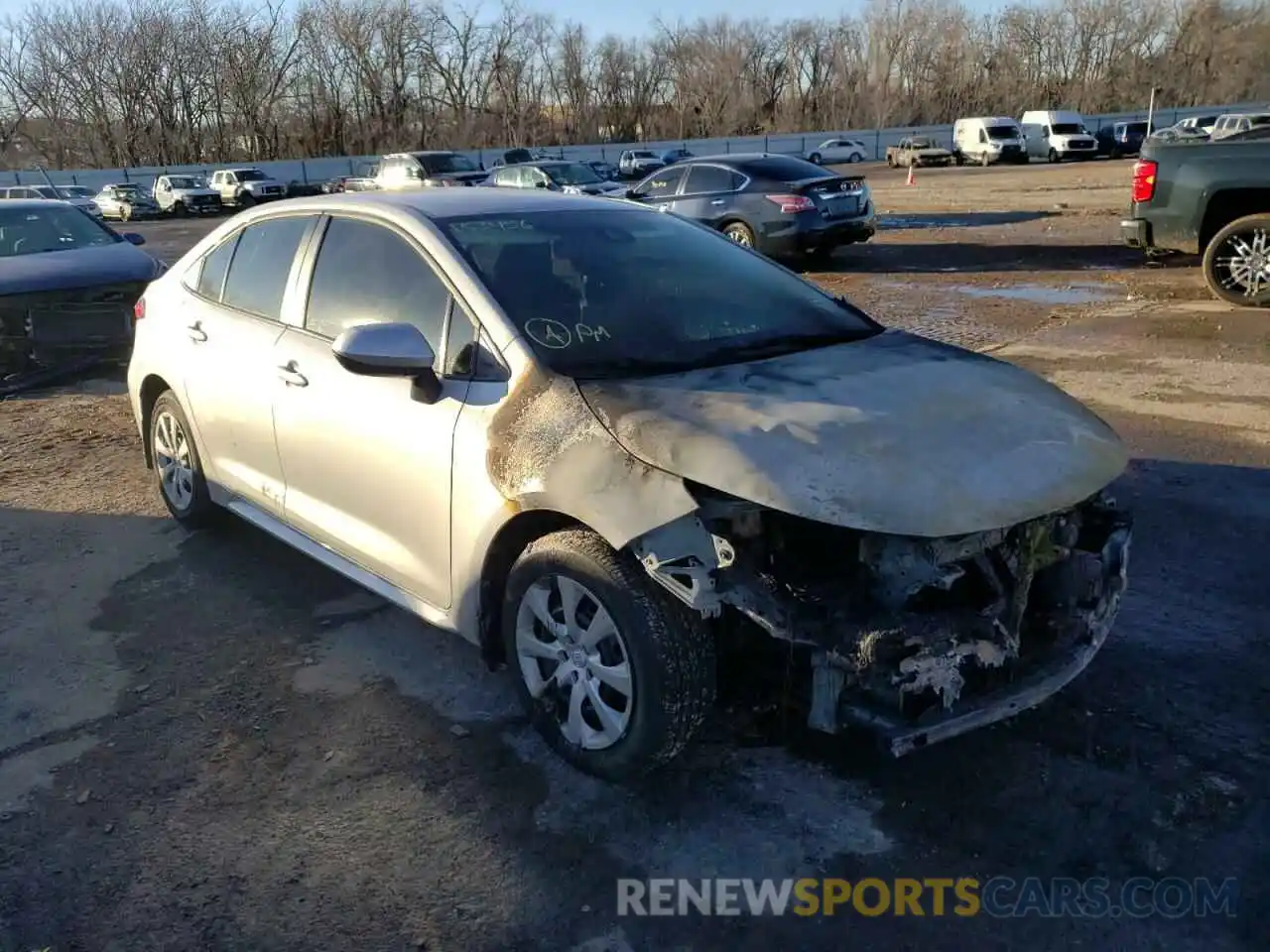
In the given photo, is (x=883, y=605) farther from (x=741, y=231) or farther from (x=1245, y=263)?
(x=741, y=231)

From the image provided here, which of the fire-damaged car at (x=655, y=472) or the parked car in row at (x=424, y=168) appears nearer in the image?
the fire-damaged car at (x=655, y=472)

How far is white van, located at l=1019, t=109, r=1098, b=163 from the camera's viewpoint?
44906 mm

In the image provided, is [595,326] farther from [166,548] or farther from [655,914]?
[166,548]

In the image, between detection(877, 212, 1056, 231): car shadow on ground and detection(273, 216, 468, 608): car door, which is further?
detection(877, 212, 1056, 231): car shadow on ground

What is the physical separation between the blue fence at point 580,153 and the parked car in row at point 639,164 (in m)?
3.51

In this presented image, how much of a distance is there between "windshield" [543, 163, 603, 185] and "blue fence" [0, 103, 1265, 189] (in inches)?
1017

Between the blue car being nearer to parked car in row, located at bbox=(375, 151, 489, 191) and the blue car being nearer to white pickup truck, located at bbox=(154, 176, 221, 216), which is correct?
parked car in row, located at bbox=(375, 151, 489, 191)

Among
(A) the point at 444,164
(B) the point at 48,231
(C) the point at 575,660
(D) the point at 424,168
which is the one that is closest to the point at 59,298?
(B) the point at 48,231

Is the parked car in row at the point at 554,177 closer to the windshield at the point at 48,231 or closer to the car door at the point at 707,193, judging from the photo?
the car door at the point at 707,193

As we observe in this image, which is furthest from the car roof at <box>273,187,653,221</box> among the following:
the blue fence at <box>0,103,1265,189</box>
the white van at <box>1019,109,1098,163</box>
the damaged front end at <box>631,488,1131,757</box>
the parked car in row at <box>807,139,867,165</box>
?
the parked car in row at <box>807,139,867,165</box>

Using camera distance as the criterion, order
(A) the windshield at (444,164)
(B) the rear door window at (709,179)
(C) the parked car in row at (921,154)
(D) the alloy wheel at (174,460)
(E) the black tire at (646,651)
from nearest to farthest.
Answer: (E) the black tire at (646,651)
(D) the alloy wheel at (174,460)
(B) the rear door window at (709,179)
(A) the windshield at (444,164)
(C) the parked car in row at (921,154)

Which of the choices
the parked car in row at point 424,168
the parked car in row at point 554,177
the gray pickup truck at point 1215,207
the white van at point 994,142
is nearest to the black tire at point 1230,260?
the gray pickup truck at point 1215,207

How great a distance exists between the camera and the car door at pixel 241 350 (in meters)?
4.29

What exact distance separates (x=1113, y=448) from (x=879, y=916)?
5.19ft
